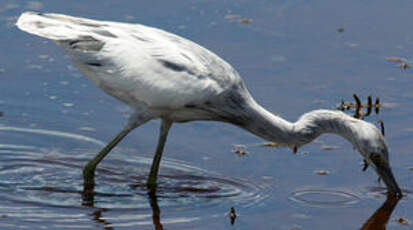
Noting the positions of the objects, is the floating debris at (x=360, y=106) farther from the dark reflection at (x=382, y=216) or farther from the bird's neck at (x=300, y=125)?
the dark reflection at (x=382, y=216)

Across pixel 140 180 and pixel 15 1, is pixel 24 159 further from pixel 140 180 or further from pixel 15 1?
pixel 15 1

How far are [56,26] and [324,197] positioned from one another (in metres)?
2.72

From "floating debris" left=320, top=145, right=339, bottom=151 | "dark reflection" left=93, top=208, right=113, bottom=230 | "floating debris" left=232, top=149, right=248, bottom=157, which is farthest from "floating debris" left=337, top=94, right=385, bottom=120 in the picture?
"dark reflection" left=93, top=208, right=113, bottom=230

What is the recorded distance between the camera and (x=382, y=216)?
8.95m

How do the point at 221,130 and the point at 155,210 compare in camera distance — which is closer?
the point at 155,210

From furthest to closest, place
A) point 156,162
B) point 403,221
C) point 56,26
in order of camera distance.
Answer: point 156,162
point 56,26
point 403,221

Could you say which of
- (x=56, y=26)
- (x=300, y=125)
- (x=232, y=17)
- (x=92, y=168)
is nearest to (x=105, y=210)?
(x=92, y=168)

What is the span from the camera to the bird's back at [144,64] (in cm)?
888

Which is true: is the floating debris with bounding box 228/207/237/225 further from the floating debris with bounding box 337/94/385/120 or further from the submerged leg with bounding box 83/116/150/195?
the floating debris with bounding box 337/94/385/120

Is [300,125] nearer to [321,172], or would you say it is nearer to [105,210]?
[321,172]

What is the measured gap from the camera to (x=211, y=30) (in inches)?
515

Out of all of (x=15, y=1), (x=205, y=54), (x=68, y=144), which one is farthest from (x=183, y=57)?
(x=15, y=1)

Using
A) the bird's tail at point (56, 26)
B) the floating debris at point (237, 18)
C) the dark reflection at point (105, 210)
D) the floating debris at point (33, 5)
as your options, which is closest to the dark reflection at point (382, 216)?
the dark reflection at point (105, 210)

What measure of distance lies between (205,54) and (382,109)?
8.60 feet
